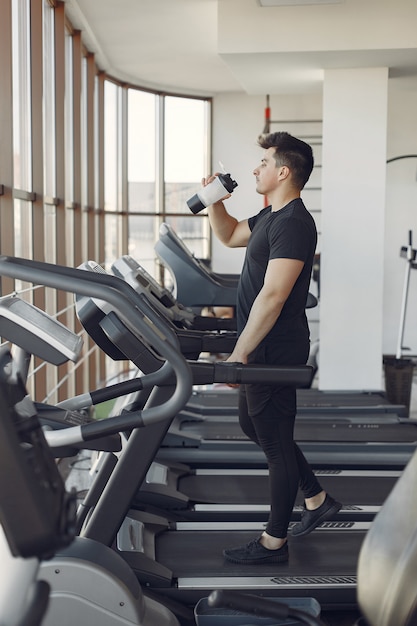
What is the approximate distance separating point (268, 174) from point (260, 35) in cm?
288

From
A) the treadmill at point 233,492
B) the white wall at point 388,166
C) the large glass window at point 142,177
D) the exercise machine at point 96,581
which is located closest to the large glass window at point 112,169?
the large glass window at point 142,177

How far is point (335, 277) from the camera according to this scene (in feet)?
19.4

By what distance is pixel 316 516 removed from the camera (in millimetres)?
2916

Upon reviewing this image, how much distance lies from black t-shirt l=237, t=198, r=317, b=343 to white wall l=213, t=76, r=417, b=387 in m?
5.68

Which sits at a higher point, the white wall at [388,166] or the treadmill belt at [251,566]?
the white wall at [388,166]

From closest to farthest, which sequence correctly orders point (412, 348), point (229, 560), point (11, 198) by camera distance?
point (229, 560) < point (11, 198) < point (412, 348)

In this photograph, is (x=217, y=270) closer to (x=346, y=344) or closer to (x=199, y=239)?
(x=199, y=239)

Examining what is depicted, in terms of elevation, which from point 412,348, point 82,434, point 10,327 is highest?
point 10,327

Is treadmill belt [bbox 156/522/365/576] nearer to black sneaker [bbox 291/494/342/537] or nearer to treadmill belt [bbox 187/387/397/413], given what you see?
black sneaker [bbox 291/494/342/537]

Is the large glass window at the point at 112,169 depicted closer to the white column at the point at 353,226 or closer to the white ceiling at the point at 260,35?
the white ceiling at the point at 260,35

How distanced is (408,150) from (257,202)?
1687mm

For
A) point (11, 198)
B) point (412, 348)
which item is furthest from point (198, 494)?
point (412, 348)

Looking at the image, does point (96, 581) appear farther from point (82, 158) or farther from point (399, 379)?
point (82, 158)

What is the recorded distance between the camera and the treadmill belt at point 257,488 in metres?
3.43
